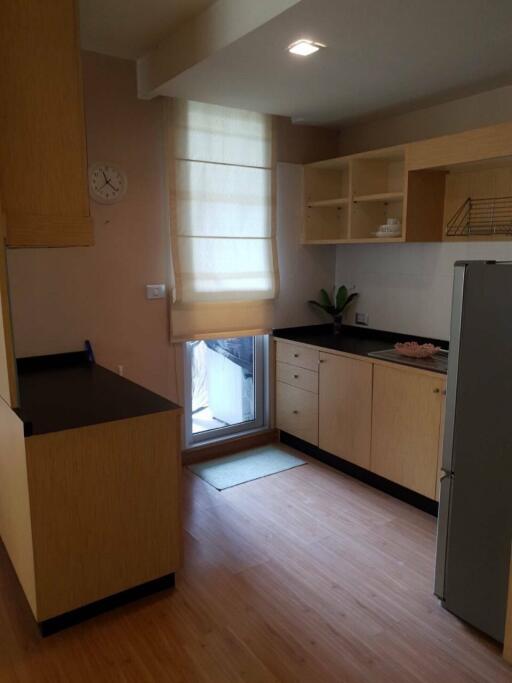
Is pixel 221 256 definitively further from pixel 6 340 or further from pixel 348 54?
pixel 6 340

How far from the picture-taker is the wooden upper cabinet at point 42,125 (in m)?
1.93

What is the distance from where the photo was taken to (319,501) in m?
3.18

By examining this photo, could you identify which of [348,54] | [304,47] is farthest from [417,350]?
[304,47]

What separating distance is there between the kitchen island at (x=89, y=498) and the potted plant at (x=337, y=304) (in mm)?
2075

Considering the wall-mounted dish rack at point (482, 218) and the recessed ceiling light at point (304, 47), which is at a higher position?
the recessed ceiling light at point (304, 47)

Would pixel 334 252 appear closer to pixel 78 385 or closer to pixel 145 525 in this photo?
pixel 78 385

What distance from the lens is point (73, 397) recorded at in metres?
2.39

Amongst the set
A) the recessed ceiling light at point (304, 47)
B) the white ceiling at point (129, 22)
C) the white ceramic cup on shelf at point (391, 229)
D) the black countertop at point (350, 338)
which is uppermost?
the white ceiling at point (129, 22)

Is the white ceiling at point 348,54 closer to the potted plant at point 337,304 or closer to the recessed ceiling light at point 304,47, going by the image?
the recessed ceiling light at point 304,47

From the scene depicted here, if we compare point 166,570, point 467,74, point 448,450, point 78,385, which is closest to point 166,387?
point 78,385

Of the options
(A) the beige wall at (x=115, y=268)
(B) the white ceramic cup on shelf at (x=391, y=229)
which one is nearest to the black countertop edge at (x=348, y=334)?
(B) the white ceramic cup on shelf at (x=391, y=229)

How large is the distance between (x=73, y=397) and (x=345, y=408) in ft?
5.82

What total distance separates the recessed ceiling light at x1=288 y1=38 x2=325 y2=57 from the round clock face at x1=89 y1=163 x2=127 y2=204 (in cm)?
130

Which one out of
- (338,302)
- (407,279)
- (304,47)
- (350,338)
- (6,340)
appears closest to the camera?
(6,340)
